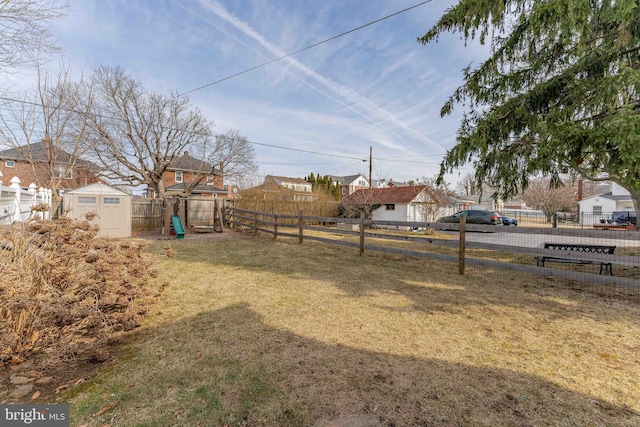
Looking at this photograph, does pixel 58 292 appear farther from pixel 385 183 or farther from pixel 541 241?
pixel 385 183

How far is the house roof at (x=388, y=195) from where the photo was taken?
22.1 metres

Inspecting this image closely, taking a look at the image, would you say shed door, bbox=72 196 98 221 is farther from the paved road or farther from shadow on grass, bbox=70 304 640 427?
the paved road

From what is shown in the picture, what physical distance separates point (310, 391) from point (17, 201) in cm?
747

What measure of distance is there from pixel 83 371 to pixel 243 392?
5.00 ft

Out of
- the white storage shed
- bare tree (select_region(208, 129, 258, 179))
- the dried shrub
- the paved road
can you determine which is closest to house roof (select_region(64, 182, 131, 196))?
the white storage shed

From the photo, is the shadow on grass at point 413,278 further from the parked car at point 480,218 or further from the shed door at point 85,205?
the parked car at point 480,218

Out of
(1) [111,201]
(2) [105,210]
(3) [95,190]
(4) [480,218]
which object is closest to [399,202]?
(4) [480,218]

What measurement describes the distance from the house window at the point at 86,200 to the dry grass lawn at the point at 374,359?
951 centimetres

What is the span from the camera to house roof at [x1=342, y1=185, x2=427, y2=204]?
870 inches

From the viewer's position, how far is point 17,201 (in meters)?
5.71

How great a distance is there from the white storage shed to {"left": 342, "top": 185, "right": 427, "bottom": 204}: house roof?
1547cm

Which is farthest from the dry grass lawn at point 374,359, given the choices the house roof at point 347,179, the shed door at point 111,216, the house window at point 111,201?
the house roof at point 347,179

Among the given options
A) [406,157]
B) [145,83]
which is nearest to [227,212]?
[145,83]

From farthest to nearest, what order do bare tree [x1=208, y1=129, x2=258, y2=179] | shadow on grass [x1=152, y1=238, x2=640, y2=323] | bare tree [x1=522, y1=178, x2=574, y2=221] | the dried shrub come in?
bare tree [x1=522, y1=178, x2=574, y2=221], bare tree [x1=208, y1=129, x2=258, y2=179], shadow on grass [x1=152, y1=238, x2=640, y2=323], the dried shrub
